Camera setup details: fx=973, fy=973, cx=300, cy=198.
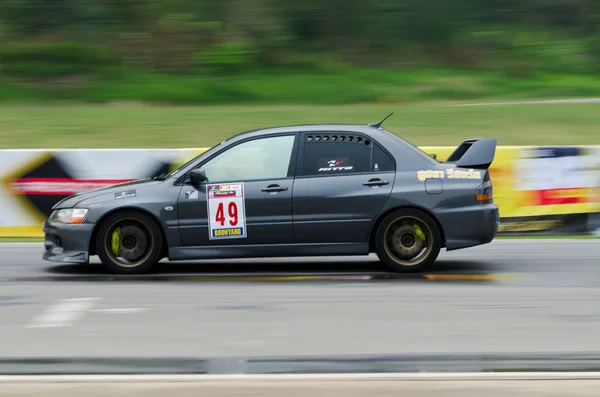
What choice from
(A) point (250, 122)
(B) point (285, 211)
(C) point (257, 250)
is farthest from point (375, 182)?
(A) point (250, 122)

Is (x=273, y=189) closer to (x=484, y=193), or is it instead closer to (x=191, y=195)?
(x=191, y=195)

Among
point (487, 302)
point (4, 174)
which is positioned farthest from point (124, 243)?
point (4, 174)

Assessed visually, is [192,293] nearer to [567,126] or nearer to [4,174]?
[4,174]

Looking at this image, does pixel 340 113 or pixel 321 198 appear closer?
pixel 321 198

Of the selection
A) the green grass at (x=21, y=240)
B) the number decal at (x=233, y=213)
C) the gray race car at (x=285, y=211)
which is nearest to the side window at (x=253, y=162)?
the gray race car at (x=285, y=211)

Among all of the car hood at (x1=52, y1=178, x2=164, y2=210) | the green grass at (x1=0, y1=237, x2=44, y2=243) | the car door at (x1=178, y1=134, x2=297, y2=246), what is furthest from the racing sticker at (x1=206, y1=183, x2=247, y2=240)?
the green grass at (x1=0, y1=237, x2=44, y2=243)

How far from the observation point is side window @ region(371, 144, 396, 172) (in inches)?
375

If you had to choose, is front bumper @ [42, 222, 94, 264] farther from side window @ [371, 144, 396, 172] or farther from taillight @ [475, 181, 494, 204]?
taillight @ [475, 181, 494, 204]

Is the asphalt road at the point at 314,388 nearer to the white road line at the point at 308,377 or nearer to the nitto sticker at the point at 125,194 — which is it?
the white road line at the point at 308,377

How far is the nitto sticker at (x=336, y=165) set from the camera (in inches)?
375

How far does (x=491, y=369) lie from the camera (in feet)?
18.3

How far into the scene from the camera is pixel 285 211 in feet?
30.7

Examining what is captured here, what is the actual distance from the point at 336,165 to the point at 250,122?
13259 mm

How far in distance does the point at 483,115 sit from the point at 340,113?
11.6ft
